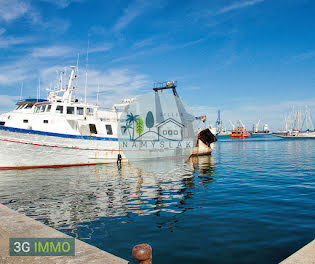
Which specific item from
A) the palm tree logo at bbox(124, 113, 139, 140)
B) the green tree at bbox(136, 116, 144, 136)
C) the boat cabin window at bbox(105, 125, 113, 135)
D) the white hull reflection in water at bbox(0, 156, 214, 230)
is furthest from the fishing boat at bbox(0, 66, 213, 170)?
the white hull reflection in water at bbox(0, 156, 214, 230)

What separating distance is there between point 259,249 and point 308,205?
534 centimetres

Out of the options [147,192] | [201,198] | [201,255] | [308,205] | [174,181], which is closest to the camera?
[201,255]

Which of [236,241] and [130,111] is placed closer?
[236,241]

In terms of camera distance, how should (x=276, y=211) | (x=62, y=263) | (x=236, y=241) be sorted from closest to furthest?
1. (x=62, y=263)
2. (x=236, y=241)
3. (x=276, y=211)

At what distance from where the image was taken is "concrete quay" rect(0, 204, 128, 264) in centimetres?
422

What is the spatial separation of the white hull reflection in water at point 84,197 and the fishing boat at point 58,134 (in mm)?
4069

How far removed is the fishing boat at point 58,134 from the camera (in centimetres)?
2106

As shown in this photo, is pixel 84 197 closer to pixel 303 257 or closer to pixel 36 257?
pixel 36 257

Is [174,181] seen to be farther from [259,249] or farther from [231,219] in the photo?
[259,249]

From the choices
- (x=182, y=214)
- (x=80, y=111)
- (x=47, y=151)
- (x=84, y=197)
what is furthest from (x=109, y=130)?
(x=182, y=214)

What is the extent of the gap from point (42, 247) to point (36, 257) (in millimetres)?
369

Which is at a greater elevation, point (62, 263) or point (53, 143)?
point (53, 143)

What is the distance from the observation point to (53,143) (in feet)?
73.6

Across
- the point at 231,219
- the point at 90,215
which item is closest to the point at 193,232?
the point at 231,219
